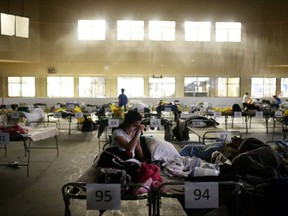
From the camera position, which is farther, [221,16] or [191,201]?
[221,16]

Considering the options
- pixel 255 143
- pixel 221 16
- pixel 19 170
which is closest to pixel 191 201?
pixel 255 143

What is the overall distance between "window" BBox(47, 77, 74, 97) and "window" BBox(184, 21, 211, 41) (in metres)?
7.24

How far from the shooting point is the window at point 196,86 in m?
20.2

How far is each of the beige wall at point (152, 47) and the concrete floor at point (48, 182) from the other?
11096 millimetres

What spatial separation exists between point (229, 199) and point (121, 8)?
58.6 ft

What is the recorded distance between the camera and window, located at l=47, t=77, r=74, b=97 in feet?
64.4

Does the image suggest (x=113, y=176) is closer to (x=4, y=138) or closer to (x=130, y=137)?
(x=130, y=137)

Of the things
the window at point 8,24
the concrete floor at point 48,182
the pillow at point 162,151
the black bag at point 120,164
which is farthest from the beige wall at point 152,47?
the black bag at point 120,164

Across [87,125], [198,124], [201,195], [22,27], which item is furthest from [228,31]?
[201,195]

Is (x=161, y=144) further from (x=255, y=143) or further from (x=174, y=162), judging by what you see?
(x=255, y=143)

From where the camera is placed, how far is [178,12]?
1961cm

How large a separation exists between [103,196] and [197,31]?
18.6 m

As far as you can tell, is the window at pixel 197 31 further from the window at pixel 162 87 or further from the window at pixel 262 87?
the window at pixel 262 87

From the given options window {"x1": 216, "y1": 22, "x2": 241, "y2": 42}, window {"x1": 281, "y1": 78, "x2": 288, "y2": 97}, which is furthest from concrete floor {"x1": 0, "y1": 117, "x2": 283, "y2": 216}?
window {"x1": 281, "y1": 78, "x2": 288, "y2": 97}
